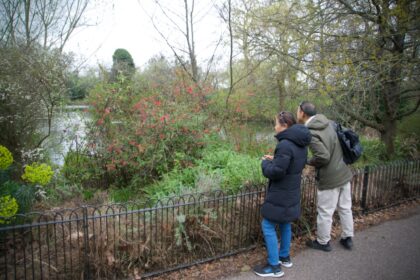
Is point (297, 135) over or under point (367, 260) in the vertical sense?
over

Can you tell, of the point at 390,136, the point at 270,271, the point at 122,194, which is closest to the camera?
the point at 270,271

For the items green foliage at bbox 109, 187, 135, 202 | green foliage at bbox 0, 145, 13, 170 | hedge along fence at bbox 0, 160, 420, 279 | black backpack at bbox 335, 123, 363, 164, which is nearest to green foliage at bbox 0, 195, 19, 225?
hedge along fence at bbox 0, 160, 420, 279

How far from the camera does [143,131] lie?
581cm

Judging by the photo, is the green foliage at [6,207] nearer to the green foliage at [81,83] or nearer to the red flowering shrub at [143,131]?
the red flowering shrub at [143,131]

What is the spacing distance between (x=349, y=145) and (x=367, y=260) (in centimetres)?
144

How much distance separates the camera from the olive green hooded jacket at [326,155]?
3488 mm

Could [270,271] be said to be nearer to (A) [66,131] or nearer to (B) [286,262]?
(B) [286,262]

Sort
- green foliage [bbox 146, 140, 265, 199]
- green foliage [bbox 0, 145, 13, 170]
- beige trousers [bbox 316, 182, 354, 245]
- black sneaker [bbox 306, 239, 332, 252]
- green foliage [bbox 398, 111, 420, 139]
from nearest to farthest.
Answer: green foliage [bbox 0, 145, 13, 170], beige trousers [bbox 316, 182, 354, 245], black sneaker [bbox 306, 239, 332, 252], green foliage [bbox 146, 140, 265, 199], green foliage [bbox 398, 111, 420, 139]

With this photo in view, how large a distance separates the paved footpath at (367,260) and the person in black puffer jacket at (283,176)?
15.9 inches

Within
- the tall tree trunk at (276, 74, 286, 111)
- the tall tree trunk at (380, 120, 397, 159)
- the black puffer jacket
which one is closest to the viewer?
the black puffer jacket

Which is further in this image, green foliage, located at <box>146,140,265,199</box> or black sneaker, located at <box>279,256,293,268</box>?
green foliage, located at <box>146,140,265,199</box>

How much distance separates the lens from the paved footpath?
10.9 ft

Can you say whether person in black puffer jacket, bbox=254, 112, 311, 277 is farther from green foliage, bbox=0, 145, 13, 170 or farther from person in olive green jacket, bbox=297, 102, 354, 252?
green foliage, bbox=0, 145, 13, 170

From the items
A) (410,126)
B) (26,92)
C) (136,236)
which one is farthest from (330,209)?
(410,126)
